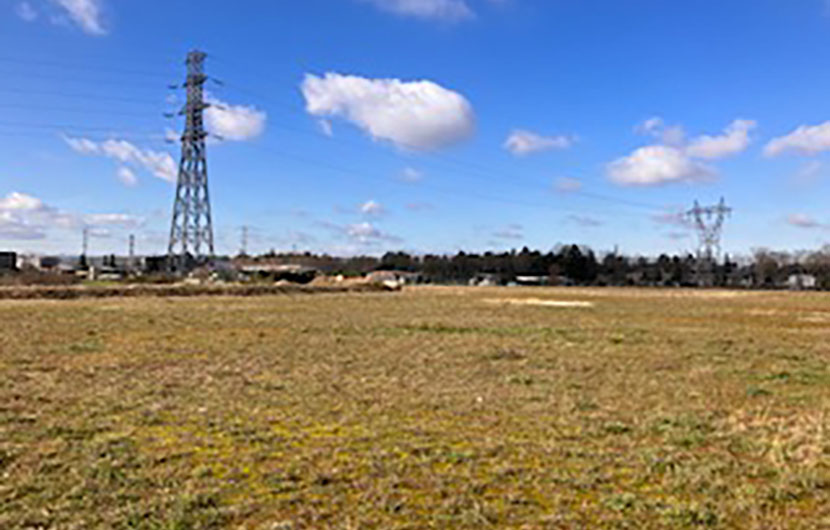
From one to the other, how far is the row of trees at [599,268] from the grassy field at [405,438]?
357 feet

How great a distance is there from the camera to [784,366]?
14789mm

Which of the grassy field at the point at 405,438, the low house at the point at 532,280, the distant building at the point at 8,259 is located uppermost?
the distant building at the point at 8,259

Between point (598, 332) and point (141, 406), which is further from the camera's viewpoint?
point (598, 332)

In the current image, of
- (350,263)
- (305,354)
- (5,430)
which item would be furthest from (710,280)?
(5,430)

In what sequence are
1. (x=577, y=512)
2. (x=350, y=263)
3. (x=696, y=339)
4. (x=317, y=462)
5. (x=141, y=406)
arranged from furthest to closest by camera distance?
1. (x=350, y=263)
2. (x=696, y=339)
3. (x=141, y=406)
4. (x=317, y=462)
5. (x=577, y=512)

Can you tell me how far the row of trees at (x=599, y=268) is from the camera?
133875mm

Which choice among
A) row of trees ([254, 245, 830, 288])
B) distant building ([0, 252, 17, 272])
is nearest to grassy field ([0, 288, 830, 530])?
distant building ([0, 252, 17, 272])

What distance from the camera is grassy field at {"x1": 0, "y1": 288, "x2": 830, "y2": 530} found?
198 inches

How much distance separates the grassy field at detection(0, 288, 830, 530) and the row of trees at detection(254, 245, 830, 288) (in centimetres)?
10880

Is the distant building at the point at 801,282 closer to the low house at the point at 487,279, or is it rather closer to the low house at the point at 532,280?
the low house at the point at 532,280

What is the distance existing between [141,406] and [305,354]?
6.55 m

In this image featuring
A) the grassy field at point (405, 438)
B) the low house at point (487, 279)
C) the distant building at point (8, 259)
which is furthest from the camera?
the low house at point (487, 279)

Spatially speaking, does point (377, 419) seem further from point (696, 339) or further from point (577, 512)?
point (696, 339)

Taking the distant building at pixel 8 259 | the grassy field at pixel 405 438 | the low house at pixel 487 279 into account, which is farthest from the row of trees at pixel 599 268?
the grassy field at pixel 405 438
